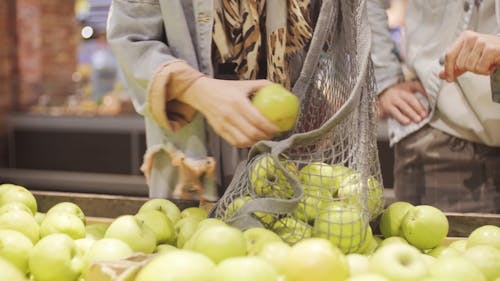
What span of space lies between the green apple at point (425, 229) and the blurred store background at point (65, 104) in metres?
3.98

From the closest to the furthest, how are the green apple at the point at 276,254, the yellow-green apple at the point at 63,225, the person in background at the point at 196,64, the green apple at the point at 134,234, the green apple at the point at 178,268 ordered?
the green apple at the point at 178,268, the green apple at the point at 276,254, the green apple at the point at 134,234, the yellow-green apple at the point at 63,225, the person in background at the point at 196,64

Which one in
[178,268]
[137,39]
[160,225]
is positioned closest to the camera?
[178,268]

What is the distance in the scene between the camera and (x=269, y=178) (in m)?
1.18

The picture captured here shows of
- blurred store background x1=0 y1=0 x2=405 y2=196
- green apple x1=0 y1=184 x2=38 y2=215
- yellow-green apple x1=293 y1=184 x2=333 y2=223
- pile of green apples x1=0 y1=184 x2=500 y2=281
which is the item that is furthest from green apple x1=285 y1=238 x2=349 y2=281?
blurred store background x1=0 y1=0 x2=405 y2=196

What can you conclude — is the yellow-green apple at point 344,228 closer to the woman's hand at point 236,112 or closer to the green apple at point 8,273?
the woman's hand at point 236,112

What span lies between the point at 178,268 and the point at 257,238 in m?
0.27

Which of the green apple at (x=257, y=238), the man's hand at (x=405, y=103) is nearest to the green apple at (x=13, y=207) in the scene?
the green apple at (x=257, y=238)

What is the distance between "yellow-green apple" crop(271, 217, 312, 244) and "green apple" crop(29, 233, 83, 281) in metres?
0.34

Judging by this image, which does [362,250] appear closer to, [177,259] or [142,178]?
[177,259]

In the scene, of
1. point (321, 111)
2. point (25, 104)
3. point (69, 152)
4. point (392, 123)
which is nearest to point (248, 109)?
point (321, 111)

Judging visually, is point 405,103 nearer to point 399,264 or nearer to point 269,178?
point 269,178

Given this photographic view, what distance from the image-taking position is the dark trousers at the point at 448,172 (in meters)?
2.04

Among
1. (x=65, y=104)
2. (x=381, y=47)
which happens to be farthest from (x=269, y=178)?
(x=65, y=104)

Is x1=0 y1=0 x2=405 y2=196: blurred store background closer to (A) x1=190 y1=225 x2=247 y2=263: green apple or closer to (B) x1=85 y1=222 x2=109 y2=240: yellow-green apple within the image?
(B) x1=85 y1=222 x2=109 y2=240: yellow-green apple
